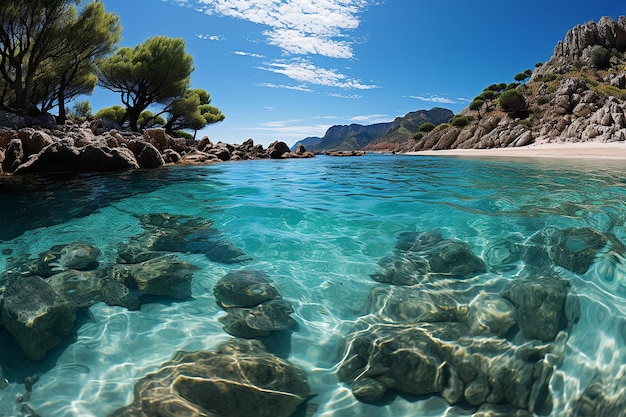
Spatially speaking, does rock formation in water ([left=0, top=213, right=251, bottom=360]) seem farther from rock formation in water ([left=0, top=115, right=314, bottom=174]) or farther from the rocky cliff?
the rocky cliff

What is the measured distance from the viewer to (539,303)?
271 cm

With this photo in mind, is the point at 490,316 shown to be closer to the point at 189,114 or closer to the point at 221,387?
the point at 221,387

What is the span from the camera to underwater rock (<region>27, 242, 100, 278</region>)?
3668 millimetres

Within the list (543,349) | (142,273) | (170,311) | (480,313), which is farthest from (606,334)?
(142,273)

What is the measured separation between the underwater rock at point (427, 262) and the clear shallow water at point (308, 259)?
0.15 meters

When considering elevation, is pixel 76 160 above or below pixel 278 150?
below

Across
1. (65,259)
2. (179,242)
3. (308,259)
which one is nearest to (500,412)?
(308,259)

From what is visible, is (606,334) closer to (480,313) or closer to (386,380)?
(480,313)

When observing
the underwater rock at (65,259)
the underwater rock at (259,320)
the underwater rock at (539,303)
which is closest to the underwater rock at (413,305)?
the underwater rock at (539,303)

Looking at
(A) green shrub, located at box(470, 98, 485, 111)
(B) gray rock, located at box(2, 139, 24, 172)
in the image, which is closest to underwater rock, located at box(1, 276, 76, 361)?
(B) gray rock, located at box(2, 139, 24, 172)

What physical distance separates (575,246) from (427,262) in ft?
5.56

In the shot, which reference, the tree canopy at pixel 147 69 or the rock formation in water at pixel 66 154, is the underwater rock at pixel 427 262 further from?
the tree canopy at pixel 147 69

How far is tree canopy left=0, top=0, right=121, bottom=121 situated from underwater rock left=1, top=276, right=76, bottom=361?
25.9 meters

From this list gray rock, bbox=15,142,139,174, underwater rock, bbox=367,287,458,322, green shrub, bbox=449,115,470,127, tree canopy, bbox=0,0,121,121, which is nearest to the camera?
underwater rock, bbox=367,287,458,322
